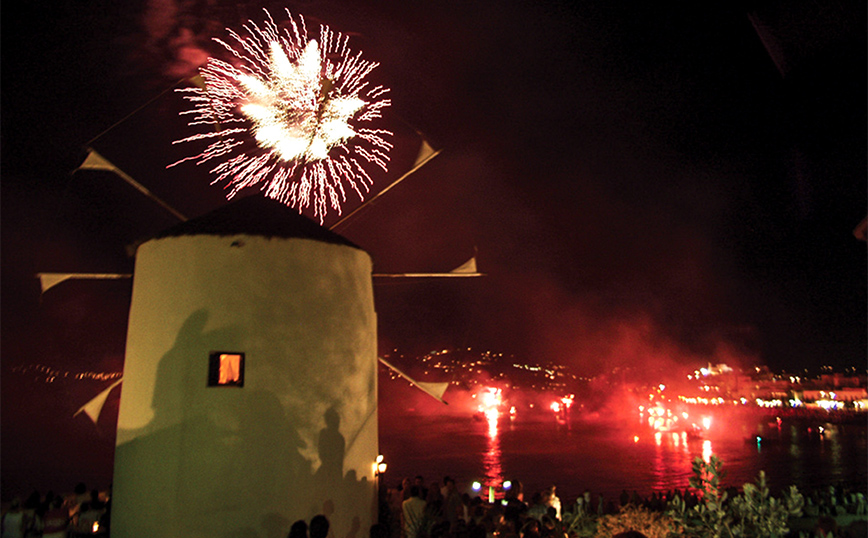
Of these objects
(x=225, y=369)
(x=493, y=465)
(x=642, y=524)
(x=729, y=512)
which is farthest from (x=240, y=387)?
(x=493, y=465)

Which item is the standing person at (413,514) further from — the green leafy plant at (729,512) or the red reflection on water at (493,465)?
the red reflection on water at (493,465)

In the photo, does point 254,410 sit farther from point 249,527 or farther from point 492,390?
point 492,390

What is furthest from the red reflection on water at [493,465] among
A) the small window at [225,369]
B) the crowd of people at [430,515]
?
the small window at [225,369]

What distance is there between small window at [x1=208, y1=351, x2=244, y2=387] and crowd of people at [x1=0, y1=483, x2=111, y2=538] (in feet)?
12.2

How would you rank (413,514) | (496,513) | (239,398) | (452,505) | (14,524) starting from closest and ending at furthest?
(496,513) → (239,398) → (14,524) → (413,514) → (452,505)

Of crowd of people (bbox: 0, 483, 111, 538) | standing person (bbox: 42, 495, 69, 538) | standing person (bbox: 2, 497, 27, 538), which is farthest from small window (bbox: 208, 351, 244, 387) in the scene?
standing person (bbox: 2, 497, 27, 538)

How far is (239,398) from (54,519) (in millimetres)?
3909

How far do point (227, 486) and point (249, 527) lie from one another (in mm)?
782

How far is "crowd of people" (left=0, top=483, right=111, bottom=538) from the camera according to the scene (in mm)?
9281

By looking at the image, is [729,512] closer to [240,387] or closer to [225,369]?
[240,387]

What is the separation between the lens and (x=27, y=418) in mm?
122688

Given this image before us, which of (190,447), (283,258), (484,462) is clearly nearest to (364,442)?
(190,447)

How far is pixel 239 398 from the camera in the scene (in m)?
9.14

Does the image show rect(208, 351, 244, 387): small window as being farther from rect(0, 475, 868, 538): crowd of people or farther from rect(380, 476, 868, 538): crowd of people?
rect(380, 476, 868, 538): crowd of people
